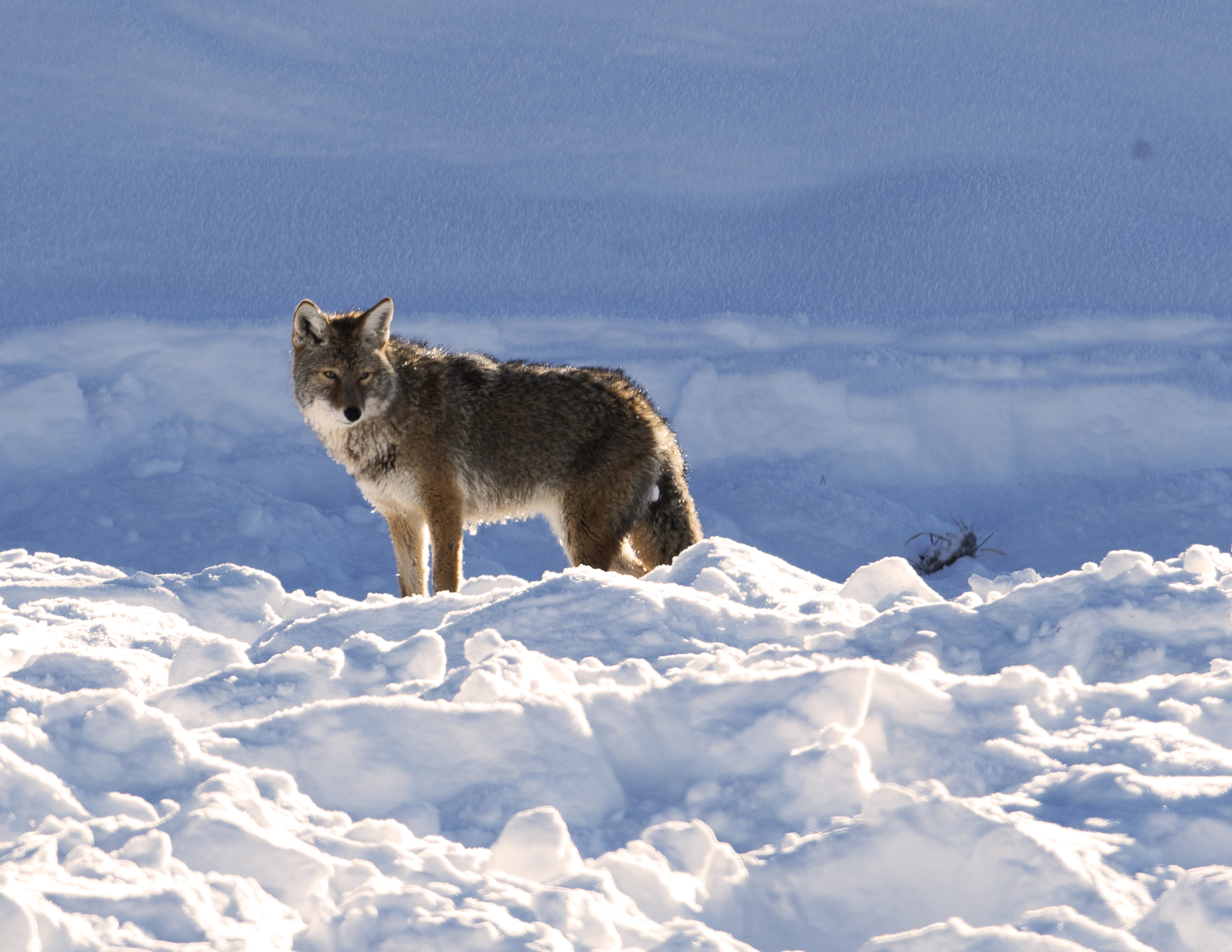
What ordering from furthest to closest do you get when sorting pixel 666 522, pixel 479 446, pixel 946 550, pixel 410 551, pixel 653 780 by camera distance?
pixel 946 550 < pixel 410 551 < pixel 666 522 < pixel 479 446 < pixel 653 780

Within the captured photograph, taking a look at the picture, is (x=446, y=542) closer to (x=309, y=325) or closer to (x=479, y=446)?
(x=479, y=446)

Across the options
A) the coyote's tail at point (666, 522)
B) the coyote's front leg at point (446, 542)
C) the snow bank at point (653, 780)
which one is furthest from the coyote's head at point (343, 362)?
the snow bank at point (653, 780)

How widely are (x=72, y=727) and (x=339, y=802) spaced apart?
78 centimetres

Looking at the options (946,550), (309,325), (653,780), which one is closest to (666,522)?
(309,325)

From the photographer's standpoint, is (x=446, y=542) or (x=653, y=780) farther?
(x=446, y=542)

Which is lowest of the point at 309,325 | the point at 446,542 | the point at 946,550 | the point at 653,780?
the point at 946,550

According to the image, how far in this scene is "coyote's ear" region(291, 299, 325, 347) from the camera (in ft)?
22.9

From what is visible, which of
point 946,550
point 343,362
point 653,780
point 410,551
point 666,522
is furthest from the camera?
point 946,550

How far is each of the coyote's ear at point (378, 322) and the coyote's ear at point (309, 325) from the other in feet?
0.84

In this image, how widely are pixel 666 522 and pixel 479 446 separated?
1261 millimetres

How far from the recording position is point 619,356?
14344mm

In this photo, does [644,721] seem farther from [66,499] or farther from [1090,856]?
[66,499]

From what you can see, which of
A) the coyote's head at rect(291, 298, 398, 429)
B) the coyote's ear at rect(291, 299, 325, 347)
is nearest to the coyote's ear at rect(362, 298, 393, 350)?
the coyote's head at rect(291, 298, 398, 429)

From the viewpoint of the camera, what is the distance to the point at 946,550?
33.6ft
